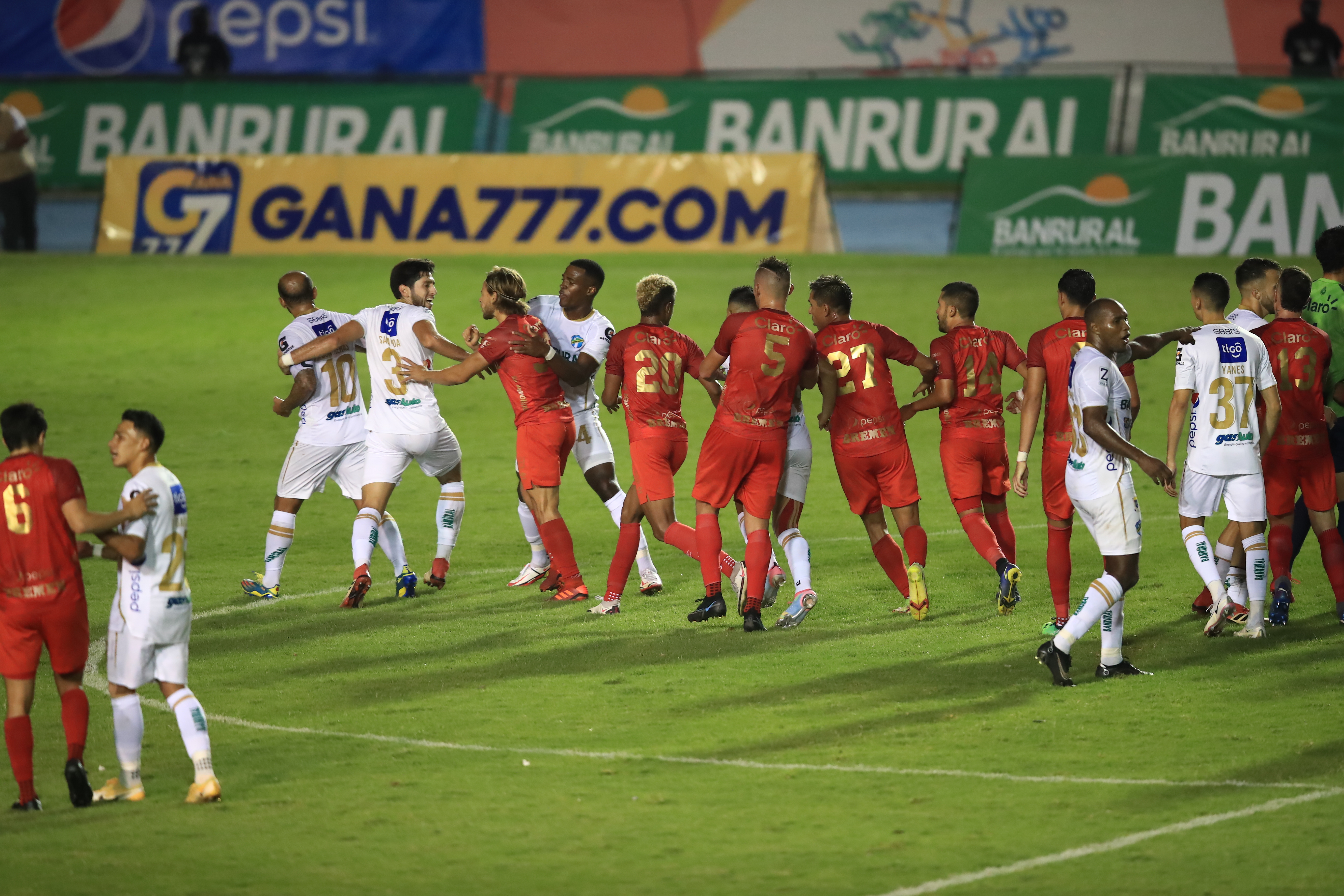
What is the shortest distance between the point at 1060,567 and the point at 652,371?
9.30 ft

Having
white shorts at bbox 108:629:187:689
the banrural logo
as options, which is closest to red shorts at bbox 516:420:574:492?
white shorts at bbox 108:629:187:689

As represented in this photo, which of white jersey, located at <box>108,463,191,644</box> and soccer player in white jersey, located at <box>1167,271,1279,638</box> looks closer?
white jersey, located at <box>108,463,191,644</box>

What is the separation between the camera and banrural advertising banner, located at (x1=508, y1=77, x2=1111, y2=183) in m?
28.7

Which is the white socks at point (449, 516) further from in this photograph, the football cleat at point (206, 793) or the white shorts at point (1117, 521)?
the football cleat at point (206, 793)

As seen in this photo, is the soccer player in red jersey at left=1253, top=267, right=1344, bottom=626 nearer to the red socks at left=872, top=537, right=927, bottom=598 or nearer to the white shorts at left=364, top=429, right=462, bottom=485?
the red socks at left=872, top=537, right=927, bottom=598

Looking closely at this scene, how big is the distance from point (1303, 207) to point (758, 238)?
836 cm

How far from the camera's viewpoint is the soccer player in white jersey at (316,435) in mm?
11648

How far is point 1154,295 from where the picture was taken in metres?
22.8

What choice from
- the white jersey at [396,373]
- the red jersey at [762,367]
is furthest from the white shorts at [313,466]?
the red jersey at [762,367]

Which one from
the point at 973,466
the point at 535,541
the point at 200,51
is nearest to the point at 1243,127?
the point at 200,51

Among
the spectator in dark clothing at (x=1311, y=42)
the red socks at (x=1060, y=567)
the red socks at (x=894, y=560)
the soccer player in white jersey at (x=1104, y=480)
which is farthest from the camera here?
the spectator in dark clothing at (x=1311, y=42)

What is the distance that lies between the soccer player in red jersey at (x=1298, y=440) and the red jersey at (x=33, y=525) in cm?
693

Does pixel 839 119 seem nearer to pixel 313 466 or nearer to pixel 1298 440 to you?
pixel 313 466

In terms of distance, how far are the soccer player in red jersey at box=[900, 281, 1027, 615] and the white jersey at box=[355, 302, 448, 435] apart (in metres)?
3.33
